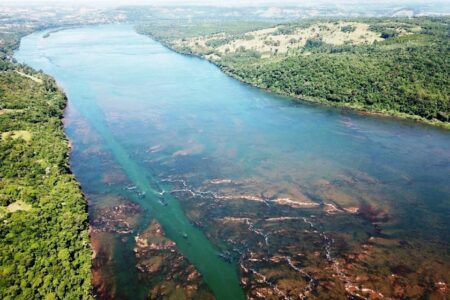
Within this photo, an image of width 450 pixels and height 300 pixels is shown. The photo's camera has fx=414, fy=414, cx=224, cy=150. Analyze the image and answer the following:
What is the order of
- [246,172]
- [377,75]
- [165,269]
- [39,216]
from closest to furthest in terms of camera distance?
[165,269] → [39,216] → [246,172] → [377,75]

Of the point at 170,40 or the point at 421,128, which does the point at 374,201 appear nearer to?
the point at 421,128

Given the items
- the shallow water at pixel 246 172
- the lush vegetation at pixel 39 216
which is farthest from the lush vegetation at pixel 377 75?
the lush vegetation at pixel 39 216

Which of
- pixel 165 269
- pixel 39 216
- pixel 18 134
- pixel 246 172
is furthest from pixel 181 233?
pixel 18 134

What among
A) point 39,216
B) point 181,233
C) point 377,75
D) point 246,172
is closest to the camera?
point 39,216

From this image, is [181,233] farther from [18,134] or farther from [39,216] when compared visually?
[18,134]

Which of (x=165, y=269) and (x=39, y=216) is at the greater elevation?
(x=39, y=216)

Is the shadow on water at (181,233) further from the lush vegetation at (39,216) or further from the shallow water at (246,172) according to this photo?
the lush vegetation at (39,216)

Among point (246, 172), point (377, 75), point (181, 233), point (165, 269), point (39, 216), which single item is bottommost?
point (165, 269)
